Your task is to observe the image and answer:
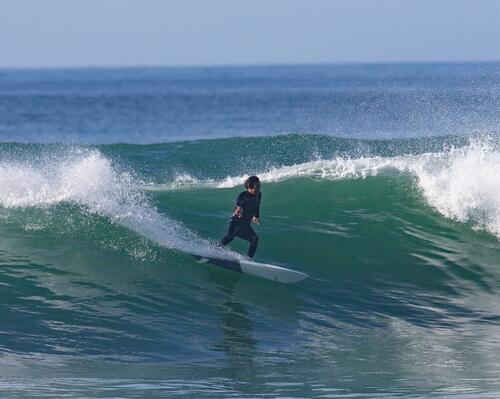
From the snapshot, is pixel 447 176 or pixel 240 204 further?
pixel 447 176

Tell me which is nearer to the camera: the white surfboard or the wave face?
the wave face

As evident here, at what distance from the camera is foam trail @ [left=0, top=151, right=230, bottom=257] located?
14.6 m

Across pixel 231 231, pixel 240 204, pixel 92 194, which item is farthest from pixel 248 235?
pixel 92 194

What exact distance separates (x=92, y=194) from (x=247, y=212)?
316 centimetres

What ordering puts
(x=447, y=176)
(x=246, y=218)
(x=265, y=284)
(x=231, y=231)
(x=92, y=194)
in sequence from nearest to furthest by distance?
(x=265, y=284), (x=246, y=218), (x=231, y=231), (x=92, y=194), (x=447, y=176)

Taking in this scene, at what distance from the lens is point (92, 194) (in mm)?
15398

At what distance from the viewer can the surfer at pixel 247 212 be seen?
43.4 feet

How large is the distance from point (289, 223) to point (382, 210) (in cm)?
169

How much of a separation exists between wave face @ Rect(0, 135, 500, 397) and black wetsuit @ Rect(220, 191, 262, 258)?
0.54 metres

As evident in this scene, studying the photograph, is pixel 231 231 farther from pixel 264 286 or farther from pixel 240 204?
pixel 264 286

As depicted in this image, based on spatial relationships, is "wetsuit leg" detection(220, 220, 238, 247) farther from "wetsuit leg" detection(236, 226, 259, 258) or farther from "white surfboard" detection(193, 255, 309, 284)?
"white surfboard" detection(193, 255, 309, 284)

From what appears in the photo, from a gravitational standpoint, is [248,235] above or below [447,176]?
below

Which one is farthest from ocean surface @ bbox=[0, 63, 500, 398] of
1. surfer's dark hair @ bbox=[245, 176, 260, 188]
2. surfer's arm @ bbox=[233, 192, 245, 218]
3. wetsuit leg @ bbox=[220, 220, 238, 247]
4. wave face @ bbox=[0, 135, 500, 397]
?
surfer's dark hair @ bbox=[245, 176, 260, 188]

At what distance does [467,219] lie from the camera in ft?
53.3
